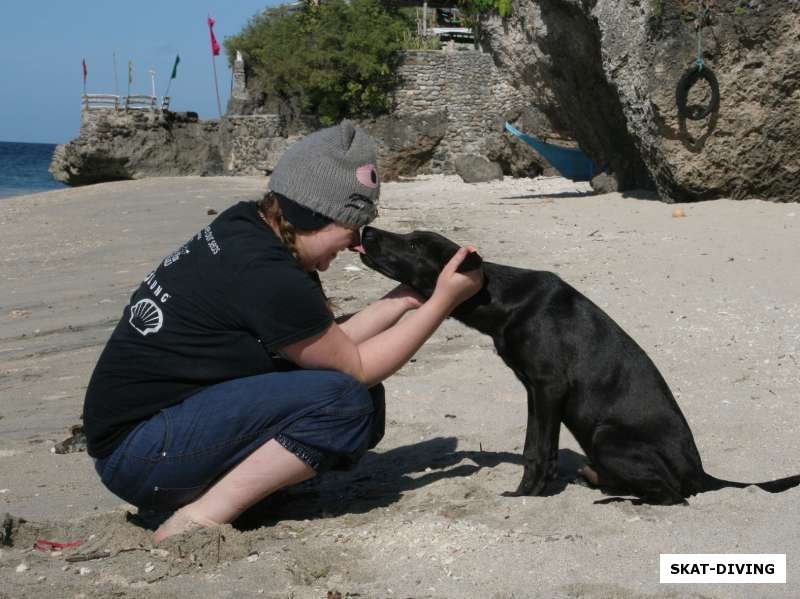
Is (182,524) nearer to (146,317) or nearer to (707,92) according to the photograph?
(146,317)

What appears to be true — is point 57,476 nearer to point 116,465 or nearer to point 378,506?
point 116,465

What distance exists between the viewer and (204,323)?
10.4 ft

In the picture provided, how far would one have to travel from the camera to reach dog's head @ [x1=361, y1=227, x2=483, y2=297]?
148 inches

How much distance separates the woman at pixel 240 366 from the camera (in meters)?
3.19

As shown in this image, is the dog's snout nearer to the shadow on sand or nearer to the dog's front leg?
the dog's front leg

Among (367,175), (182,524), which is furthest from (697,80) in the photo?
(182,524)

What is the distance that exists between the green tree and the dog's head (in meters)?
22.1

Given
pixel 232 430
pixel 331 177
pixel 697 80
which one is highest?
pixel 697 80

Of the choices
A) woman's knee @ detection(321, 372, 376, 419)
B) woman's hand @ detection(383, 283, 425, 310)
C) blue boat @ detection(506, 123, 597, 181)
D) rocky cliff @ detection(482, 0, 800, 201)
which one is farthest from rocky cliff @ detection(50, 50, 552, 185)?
woman's knee @ detection(321, 372, 376, 419)

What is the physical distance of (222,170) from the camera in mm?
30016

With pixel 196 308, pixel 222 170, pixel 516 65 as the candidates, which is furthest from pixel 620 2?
pixel 222 170

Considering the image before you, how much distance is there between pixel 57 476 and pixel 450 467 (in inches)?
66.1

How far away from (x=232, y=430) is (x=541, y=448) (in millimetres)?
1169

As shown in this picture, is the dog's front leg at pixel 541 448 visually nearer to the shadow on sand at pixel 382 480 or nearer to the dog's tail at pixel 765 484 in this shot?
the shadow on sand at pixel 382 480
